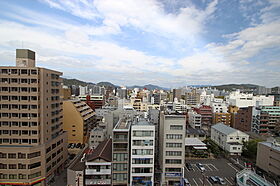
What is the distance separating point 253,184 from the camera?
2538 cm

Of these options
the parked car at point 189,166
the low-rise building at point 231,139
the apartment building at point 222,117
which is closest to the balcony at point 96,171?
the parked car at point 189,166

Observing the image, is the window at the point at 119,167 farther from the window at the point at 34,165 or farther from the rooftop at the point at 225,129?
the rooftop at the point at 225,129

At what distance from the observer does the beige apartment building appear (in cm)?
2588

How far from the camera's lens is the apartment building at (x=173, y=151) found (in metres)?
27.8

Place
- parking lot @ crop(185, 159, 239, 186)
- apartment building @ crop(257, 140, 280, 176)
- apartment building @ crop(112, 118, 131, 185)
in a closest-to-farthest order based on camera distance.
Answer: apartment building @ crop(112, 118, 131, 185) → apartment building @ crop(257, 140, 280, 176) → parking lot @ crop(185, 159, 239, 186)

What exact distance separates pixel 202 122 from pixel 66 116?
185 feet

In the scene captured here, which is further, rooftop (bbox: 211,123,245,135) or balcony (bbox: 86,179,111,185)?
rooftop (bbox: 211,123,245,135)

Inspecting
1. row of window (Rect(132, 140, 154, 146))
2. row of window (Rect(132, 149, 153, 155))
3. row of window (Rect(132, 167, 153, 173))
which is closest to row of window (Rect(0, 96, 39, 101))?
row of window (Rect(132, 140, 154, 146))

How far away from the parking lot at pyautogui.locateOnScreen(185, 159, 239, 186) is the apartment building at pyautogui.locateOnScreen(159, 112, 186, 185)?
4698 millimetres

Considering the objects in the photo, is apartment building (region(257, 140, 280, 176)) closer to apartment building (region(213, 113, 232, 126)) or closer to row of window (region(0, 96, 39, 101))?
apartment building (region(213, 113, 232, 126))

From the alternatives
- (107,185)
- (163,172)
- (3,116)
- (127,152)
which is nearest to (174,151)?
(163,172)

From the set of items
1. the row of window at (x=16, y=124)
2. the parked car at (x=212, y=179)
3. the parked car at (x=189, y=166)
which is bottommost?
the parked car at (x=189, y=166)

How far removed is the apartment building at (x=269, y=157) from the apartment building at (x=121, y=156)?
2835cm

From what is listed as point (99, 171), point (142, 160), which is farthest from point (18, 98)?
point (142, 160)
